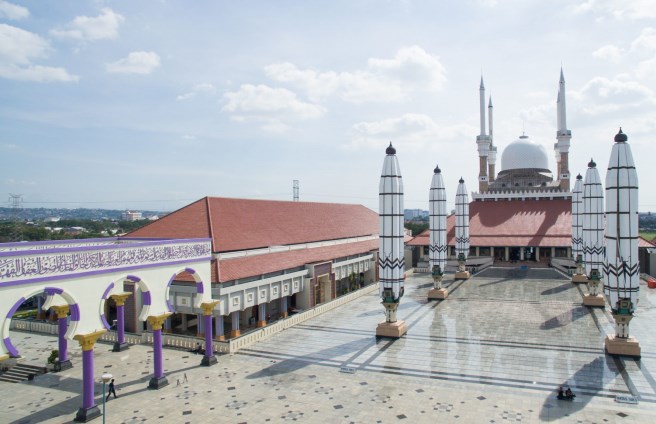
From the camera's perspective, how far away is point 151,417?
56.3 ft

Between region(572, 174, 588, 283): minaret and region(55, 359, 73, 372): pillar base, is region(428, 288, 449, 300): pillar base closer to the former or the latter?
region(572, 174, 588, 283): minaret

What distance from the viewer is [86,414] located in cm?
1698

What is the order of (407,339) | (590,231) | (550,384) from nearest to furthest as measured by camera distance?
(550,384)
(407,339)
(590,231)

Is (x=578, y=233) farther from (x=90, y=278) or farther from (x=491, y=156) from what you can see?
(x=90, y=278)

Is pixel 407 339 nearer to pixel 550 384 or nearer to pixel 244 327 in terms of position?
pixel 550 384

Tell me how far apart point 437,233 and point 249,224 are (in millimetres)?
16562

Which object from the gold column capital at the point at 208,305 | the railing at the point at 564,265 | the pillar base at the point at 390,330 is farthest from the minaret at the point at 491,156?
the gold column capital at the point at 208,305

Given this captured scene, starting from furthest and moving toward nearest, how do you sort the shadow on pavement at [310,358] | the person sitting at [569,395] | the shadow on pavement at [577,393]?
the shadow on pavement at [310,358] < the person sitting at [569,395] < the shadow on pavement at [577,393]

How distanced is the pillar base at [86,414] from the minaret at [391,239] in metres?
15.2

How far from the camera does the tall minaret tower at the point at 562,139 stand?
2410 inches

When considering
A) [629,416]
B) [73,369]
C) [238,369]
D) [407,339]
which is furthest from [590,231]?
[73,369]

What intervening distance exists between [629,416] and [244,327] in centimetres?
2225

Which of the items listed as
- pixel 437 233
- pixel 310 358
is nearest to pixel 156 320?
pixel 310 358

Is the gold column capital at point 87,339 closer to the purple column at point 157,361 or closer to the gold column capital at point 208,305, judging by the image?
the purple column at point 157,361
